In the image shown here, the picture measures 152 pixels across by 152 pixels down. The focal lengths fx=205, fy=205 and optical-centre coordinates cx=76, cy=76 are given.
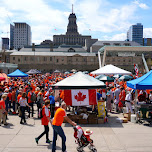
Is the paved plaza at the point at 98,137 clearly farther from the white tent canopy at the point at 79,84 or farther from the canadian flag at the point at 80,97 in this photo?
the white tent canopy at the point at 79,84

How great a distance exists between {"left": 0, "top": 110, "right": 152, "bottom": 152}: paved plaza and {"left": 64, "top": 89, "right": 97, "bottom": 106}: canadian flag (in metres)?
1.39

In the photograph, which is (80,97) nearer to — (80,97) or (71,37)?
(80,97)

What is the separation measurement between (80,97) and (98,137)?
10.5ft

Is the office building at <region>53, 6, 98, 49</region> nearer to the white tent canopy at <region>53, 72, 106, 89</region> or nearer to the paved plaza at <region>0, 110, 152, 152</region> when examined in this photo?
the white tent canopy at <region>53, 72, 106, 89</region>

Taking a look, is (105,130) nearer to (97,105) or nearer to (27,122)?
(97,105)

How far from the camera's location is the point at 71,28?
152 m

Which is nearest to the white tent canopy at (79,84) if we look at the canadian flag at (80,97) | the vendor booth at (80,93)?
the vendor booth at (80,93)

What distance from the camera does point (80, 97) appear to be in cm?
1096

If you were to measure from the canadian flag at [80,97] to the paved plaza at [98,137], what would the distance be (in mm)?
1391

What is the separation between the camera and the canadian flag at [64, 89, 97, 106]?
1091 centimetres

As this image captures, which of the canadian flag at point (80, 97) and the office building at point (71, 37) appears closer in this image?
the canadian flag at point (80, 97)

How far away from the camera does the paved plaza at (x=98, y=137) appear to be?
6934 mm

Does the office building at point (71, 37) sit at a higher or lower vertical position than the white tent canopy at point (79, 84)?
higher

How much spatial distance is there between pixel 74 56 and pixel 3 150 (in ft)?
265
